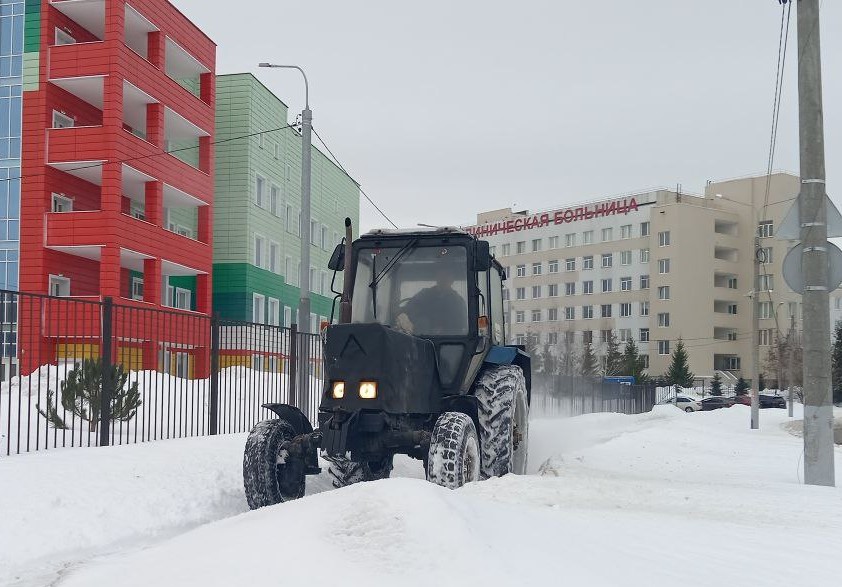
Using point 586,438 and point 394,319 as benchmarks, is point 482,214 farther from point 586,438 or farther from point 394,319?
point 394,319

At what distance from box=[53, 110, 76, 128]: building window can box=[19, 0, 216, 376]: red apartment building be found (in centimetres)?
4

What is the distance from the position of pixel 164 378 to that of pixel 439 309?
5153 millimetres

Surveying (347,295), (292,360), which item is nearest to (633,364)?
(292,360)

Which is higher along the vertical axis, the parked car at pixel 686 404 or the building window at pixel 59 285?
the building window at pixel 59 285

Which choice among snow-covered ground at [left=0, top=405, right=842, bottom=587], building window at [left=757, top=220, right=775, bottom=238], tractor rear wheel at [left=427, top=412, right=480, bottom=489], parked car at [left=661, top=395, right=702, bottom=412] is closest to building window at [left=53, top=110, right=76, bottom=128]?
snow-covered ground at [left=0, top=405, right=842, bottom=587]

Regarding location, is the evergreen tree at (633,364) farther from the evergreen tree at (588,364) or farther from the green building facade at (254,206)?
the green building facade at (254,206)

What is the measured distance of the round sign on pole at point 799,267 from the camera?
1131 cm

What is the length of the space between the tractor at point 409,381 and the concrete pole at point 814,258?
3552mm

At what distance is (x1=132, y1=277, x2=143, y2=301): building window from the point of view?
3450cm

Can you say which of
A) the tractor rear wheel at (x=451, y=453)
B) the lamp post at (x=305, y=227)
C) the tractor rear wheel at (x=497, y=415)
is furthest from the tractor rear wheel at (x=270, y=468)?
the lamp post at (x=305, y=227)

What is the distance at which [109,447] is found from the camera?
10.6 meters

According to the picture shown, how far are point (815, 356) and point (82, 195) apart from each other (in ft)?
86.6

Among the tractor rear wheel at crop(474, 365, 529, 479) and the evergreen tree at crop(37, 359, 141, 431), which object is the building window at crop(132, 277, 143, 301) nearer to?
the evergreen tree at crop(37, 359, 141, 431)

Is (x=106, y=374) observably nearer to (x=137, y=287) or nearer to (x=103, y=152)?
(x=103, y=152)
